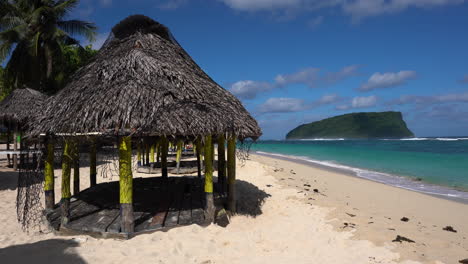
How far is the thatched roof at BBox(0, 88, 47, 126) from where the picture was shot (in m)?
12.0

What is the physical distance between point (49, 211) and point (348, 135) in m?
195

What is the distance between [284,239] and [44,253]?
171 inches

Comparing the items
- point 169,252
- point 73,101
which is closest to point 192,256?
point 169,252

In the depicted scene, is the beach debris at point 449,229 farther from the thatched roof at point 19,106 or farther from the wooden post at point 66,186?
the thatched roof at point 19,106

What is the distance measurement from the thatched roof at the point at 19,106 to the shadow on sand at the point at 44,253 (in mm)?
8429

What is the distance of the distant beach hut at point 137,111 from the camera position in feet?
17.2

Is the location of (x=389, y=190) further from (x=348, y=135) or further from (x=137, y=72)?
(x=348, y=135)

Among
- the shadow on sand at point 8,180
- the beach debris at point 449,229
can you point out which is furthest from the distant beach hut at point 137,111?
the shadow on sand at point 8,180

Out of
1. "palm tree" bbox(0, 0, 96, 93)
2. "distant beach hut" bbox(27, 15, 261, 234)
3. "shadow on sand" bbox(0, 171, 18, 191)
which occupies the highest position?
"palm tree" bbox(0, 0, 96, 93)

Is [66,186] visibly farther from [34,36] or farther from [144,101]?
[34,36]

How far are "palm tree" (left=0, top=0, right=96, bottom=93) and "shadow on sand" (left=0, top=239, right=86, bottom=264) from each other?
15148mm

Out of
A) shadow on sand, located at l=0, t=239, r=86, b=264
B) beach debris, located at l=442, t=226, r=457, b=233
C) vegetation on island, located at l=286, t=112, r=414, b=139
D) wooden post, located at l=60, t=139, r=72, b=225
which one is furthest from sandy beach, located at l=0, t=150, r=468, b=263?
vegetation on island, located at l=286, t=112, r=414, b=139

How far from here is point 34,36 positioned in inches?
672

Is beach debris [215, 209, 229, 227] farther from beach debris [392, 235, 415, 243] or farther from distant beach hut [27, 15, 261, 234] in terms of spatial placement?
beach debris [392, 235, 415, 243]
